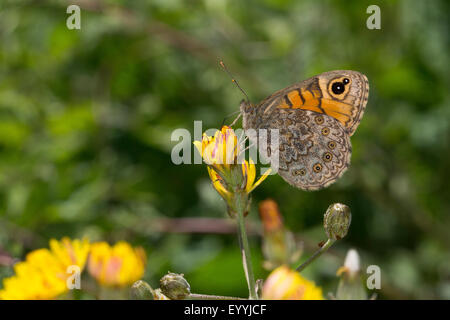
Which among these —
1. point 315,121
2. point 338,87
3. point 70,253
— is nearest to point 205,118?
point 315,121

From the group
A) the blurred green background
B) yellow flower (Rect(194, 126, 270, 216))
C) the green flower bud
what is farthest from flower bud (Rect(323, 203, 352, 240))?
the blurred green background

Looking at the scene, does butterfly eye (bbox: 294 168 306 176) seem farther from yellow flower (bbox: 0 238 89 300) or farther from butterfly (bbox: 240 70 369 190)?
yellow flower (bbox: 0 238 89 300)

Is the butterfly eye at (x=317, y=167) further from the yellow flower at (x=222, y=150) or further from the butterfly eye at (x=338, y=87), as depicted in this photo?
the yellow flower at (x=222, y=150)

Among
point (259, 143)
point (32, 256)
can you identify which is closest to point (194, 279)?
point (259, 143)

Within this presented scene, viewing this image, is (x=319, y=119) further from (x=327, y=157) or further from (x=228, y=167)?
(x=228, y=167)

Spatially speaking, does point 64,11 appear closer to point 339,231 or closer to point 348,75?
point 348,75

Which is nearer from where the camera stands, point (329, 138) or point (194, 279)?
point (329, 138)

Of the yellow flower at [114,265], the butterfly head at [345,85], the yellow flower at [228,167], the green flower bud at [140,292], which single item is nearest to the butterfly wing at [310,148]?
the butterfly head at [345,85]
